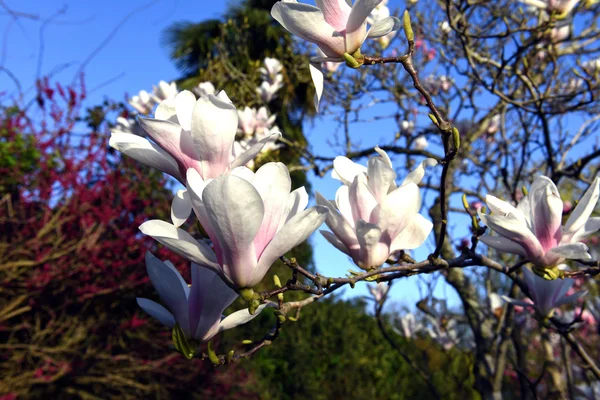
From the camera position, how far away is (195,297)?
79 cm

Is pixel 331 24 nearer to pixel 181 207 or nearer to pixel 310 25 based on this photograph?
pixel 310 25

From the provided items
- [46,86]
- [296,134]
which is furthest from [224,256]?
[296,134]

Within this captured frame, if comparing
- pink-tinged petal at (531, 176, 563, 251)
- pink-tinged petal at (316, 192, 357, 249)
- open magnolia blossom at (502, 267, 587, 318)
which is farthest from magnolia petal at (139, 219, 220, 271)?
open magnolia blossom at (502, 267, 587, 318)

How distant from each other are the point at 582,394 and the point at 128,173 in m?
4.08

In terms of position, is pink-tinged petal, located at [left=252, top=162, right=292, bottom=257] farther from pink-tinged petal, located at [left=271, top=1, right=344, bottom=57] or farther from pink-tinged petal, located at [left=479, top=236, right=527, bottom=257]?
pink-tinged petal, located at [left=479, top=236, right=527, bottom=257]

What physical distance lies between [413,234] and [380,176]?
0.14m

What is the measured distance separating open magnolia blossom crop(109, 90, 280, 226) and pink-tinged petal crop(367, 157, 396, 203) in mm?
190

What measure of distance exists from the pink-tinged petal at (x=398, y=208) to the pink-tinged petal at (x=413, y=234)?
0.03 metres

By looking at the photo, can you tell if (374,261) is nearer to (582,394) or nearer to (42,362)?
(582,394)

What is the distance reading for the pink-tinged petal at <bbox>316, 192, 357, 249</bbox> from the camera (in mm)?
852

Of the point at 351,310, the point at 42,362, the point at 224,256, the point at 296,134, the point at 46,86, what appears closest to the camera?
the point at 224,256

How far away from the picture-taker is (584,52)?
11.7ft

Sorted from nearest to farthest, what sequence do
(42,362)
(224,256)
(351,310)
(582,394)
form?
(224,256) → (582,394) → (42,362) → (351,310)

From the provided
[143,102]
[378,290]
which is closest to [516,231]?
[378,290]
